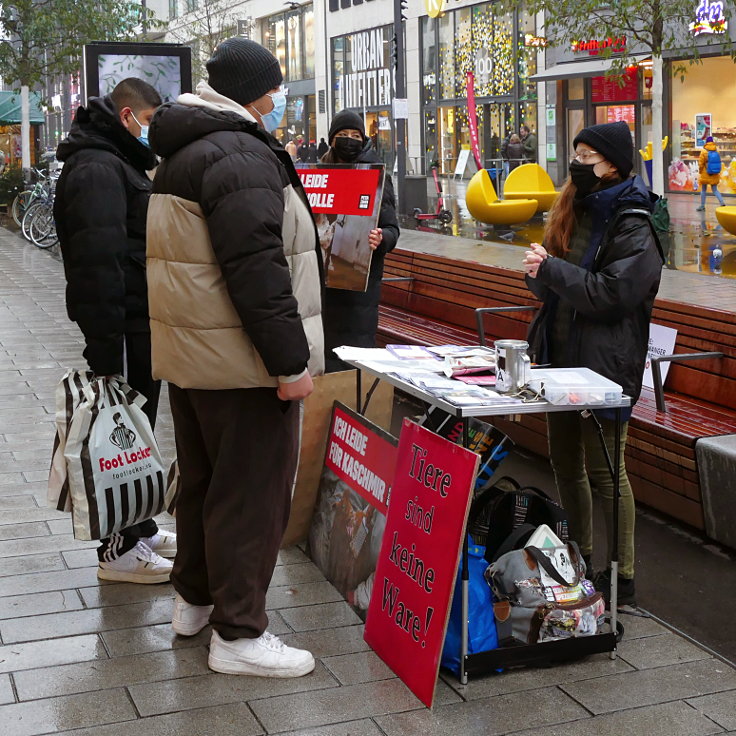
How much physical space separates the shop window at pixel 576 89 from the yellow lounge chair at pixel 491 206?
1746 cm

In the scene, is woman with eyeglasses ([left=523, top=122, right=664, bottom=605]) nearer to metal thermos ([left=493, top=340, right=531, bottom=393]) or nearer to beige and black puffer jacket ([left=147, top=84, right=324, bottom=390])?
metal thermos ([left=493, top=340, right=531, bottom=393])

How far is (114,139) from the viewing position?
4242mm

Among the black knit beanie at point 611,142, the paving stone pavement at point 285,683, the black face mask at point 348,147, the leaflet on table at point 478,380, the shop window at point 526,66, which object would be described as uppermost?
the shop window at point 526,66

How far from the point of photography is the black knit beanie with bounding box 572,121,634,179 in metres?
4.14

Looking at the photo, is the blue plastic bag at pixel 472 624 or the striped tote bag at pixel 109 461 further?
the striped tote bag at pixel 109 461

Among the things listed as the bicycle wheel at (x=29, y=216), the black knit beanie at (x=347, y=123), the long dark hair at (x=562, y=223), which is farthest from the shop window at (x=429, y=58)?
the long dark hair at (x=562, y=223)

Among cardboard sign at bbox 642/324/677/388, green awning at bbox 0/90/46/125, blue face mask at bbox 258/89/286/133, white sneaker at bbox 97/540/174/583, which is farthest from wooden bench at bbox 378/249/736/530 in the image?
green awning at bbox 0/90/46/125

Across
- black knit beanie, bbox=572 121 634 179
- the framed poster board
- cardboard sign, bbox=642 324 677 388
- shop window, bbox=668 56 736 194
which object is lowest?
cardboard sign, bbox=642 324 677 388

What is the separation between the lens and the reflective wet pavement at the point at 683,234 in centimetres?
1172

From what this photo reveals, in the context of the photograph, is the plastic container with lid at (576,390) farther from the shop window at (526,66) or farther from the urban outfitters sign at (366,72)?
the urban outfitters sign at (366,72)

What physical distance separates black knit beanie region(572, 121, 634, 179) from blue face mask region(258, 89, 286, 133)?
1126 mm

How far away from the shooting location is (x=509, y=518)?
4.00 m

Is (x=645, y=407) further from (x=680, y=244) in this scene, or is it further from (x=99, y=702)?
(x=680, y=244)

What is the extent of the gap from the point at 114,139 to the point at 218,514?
61.6 inches
